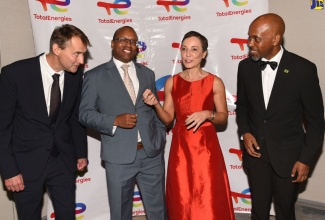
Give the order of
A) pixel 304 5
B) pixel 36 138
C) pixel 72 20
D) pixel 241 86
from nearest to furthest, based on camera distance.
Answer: pixel 36 138
pixel 241 86
pixel 72 20
pixel 304 5

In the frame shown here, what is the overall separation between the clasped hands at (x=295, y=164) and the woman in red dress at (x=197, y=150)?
253 mm

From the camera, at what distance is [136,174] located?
3.04 metres

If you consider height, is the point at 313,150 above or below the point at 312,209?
above

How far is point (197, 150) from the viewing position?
9.84ft

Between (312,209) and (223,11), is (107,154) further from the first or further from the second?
(312,209)

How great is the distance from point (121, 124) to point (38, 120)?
61cm

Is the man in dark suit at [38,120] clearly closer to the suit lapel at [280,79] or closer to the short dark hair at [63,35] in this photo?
the short dark hair at [63,35]

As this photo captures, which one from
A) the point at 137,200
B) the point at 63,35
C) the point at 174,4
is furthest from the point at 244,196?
the point at 63,35

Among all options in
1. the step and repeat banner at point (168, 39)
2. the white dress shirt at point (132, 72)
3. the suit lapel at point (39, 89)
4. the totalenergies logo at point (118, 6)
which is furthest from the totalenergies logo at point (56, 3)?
the suit lapel at point (39, 89)

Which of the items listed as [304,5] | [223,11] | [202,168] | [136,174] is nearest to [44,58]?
[136,174]

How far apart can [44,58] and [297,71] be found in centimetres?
188

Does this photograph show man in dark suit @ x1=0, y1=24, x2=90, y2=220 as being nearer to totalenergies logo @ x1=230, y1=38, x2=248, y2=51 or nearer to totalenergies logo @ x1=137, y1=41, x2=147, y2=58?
totalenergies logo @ x1=137, y1=41, x2=147, y2=58

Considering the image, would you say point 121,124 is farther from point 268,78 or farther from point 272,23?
point 272,23

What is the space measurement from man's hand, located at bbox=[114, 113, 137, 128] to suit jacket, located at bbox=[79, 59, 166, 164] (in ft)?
0.25
